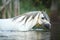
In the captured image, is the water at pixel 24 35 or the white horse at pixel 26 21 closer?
the water at pixel 24 35

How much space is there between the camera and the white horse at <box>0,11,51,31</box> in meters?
6.61

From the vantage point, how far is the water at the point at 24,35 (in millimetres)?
6097

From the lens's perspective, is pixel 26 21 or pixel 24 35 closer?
pixel 24 35

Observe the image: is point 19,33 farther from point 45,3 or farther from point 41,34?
point 45,3

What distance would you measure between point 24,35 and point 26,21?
399 mm

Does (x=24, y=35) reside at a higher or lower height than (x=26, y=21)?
lower

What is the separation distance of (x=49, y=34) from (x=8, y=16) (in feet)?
3.71

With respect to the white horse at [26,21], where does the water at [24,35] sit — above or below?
below

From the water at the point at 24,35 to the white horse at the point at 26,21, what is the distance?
111 millimetres

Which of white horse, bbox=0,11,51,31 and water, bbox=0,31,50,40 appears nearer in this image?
water, bbox=0,31,50,40

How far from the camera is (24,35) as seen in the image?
648cm

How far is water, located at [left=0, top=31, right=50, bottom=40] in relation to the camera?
610 centimetres

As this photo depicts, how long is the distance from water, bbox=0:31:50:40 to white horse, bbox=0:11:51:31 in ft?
0.36

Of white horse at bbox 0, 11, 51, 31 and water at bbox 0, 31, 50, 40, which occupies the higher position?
white horse at bbox 0, 11, 51, 31
